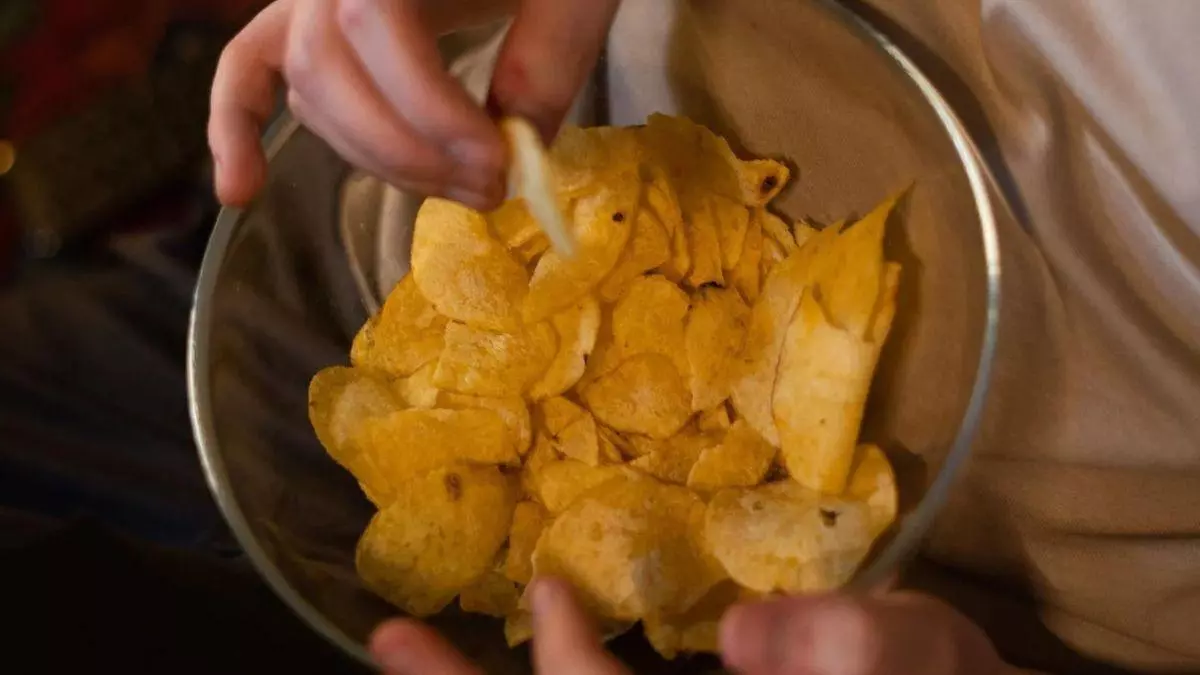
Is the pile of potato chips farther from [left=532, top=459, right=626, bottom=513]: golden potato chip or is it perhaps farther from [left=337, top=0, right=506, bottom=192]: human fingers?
[left=337, top=0, right=506, bottom=192]: human fingers

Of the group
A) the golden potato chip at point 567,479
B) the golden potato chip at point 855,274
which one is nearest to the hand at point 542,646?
the golden potato chip at point 567,479

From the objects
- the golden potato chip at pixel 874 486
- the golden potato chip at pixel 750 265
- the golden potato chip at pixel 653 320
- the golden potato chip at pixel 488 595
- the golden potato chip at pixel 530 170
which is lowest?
the golden potato chip at pixel 488 595

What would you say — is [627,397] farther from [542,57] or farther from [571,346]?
[542,57]

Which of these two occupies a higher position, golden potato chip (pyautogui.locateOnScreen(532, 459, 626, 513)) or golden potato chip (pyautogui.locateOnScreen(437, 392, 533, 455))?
golden potato chip (pyautogui.locateOnScreen(437, 392, 533, 455))

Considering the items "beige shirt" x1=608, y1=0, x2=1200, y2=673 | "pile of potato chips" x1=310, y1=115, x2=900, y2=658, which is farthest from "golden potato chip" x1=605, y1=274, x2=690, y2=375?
"beige shirt" x1=608, y1=0, x2=1200, y2=673

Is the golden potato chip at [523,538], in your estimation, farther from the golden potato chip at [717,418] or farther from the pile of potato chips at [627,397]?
the golden potato chip at [717,418]

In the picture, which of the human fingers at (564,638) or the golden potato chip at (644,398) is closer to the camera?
the human fingers at (564,638)
